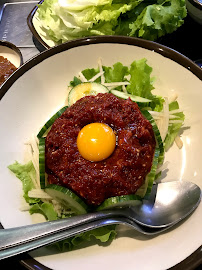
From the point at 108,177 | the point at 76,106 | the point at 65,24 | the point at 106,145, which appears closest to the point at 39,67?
the point at 76,106

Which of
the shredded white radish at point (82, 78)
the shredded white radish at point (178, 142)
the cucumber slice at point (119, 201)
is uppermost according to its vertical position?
the shredded white radish at point (82, 78)

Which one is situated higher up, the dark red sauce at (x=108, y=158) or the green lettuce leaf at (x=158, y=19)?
the green lettuce leaf at (x=158, y=19)

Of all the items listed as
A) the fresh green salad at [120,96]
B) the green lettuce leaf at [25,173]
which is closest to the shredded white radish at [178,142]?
the fresh green salad at [120,96]

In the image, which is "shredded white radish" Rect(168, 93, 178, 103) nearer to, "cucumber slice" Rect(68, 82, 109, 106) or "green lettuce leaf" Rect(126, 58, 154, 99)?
"green lettuce leaf" Rect(126, 58, 154, 99)

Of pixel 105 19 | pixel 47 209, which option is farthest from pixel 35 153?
pixel 105 19

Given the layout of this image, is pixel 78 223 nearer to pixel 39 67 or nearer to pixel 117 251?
pixel 117 251

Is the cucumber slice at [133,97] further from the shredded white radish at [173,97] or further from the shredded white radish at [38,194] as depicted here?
the shredded white radish at [38,194]
